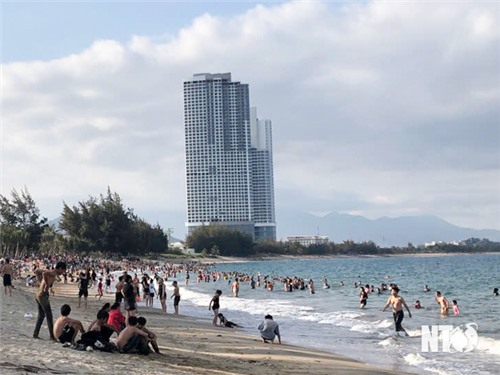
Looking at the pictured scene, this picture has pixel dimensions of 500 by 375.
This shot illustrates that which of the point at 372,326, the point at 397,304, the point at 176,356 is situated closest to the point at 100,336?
the point at 176,356

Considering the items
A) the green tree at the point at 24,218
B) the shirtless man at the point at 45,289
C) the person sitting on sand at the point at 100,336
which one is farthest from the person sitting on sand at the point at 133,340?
the green tree at the point at 24,218

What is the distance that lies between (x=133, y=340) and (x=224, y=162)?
178221 millimetres

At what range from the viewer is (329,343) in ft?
54.2

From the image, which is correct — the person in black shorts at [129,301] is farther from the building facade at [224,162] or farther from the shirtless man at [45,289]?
the building facade at [224,162]

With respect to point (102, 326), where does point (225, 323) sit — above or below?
below

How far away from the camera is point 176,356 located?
11117mm

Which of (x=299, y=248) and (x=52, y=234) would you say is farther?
(x=299, y=248)

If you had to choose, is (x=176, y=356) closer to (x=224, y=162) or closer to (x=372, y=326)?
(x=372, y=326)

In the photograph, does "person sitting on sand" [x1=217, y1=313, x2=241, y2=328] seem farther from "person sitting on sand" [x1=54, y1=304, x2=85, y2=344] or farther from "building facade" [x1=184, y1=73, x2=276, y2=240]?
"building facade" [x1=184, y1=73, x2=276, y2=240]

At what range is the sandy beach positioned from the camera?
8688 millimetres

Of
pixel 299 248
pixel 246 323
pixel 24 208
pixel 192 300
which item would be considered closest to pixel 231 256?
pixel 299 248

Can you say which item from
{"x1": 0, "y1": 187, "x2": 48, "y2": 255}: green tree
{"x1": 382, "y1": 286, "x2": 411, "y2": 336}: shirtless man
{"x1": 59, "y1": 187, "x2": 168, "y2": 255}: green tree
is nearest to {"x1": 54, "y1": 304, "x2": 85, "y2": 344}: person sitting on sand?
{"x1": 382, "y1": 286, "x2": 411, "y2": 336}: shirtless man

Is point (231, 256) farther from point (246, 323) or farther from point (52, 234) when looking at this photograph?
point (246, 323)

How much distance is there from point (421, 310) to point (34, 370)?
20.8 m
